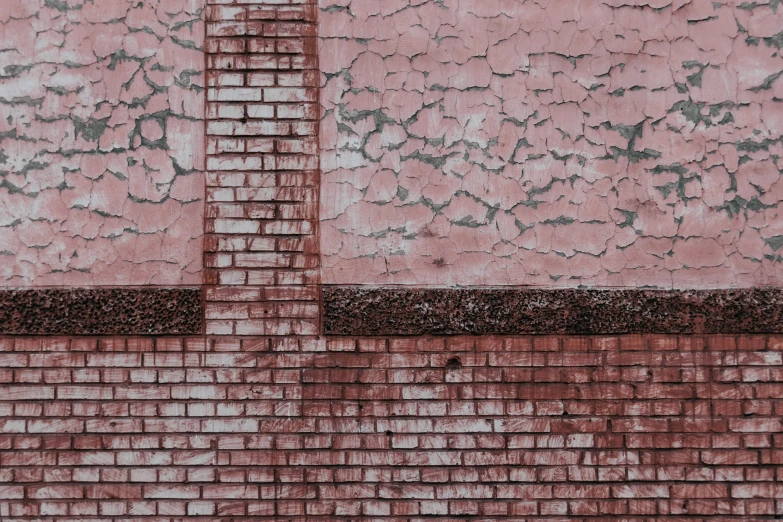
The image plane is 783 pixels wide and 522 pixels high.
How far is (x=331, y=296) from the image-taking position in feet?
7.59

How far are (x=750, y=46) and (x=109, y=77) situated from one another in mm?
3057

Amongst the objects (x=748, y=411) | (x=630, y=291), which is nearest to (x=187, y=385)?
(x=630, y=291)

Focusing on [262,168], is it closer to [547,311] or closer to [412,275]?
[412,275]

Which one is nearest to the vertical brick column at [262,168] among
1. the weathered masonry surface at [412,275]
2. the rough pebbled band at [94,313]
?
the weathered masonry surface at [412,275]

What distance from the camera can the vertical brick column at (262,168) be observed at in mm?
2324

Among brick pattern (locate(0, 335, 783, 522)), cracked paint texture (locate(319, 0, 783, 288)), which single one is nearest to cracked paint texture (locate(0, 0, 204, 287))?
brick pattern (locate(0, 335, 783, 522))

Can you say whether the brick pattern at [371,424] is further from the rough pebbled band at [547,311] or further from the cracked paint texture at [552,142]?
the cracked paint texture at [552,142]

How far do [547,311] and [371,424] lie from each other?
0.97m

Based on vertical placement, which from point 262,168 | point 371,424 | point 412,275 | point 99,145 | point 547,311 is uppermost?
point 99,145

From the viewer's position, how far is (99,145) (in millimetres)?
2361

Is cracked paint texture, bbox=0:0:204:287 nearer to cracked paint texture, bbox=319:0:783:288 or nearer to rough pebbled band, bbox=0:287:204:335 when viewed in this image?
rough pebbled band, bbox=0:287:204:335

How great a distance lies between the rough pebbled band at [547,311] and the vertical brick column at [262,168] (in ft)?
0.76

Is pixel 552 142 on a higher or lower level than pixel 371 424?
higher

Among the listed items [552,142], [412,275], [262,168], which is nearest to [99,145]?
[262,168]
